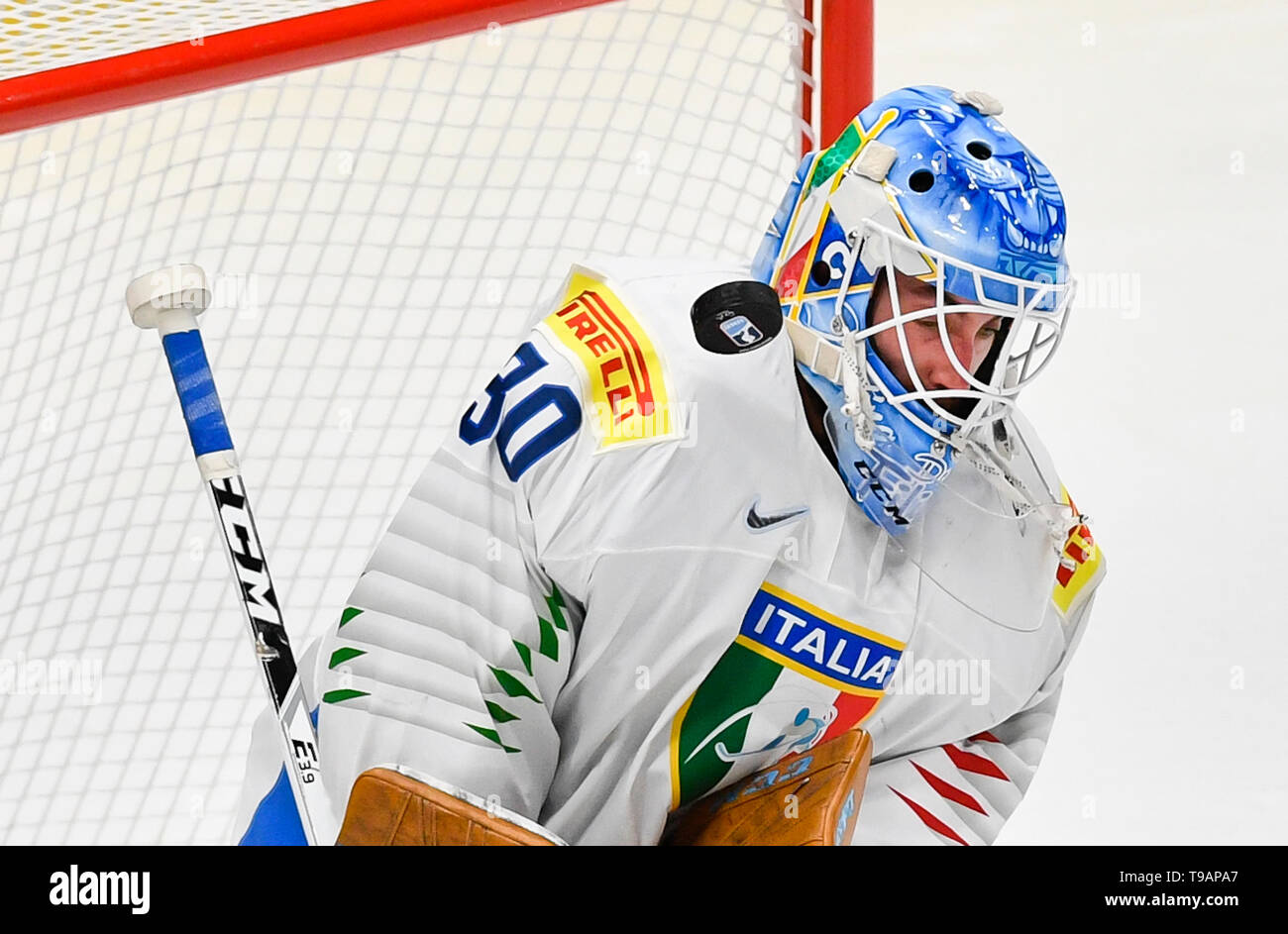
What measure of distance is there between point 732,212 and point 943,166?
2.21 ft

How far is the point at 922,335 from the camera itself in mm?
1402

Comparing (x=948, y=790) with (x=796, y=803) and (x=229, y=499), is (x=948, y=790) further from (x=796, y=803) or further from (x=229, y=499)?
(x=229, y=499)

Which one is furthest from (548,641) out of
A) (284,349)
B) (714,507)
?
(284,349)

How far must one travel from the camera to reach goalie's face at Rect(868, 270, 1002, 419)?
1.39 metres

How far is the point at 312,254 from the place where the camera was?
2732 millimetres

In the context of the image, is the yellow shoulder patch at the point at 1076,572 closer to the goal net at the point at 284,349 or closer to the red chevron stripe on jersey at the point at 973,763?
the red chevron stripe on jersey at the point at 973,763

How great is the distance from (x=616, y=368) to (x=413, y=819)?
1.27 ft

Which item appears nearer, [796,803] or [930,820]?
[796,803]

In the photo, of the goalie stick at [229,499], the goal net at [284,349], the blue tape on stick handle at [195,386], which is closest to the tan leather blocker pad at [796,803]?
the goalie stick at [229,499]

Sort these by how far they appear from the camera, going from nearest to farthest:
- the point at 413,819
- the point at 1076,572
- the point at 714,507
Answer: the point at 413,819
the point at 714,507
the point at 1076,572

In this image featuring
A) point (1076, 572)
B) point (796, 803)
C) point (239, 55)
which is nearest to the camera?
point (796, 803)

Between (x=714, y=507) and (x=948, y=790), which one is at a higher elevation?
(x=714, y=507)

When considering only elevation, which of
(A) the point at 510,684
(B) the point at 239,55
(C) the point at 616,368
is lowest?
(A) the point at 510,684
